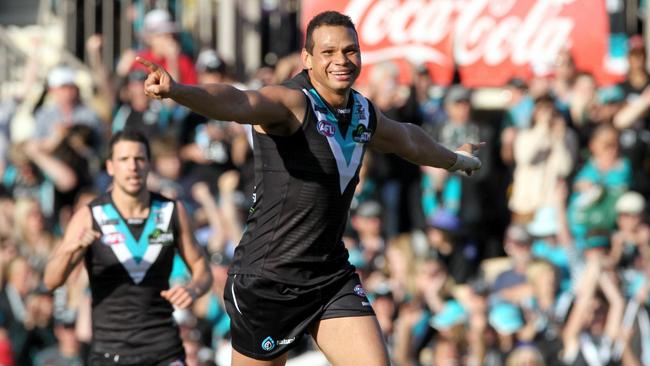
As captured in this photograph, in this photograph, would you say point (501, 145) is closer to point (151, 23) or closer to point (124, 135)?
point (151, 23)

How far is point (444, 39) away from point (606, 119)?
6.91ft

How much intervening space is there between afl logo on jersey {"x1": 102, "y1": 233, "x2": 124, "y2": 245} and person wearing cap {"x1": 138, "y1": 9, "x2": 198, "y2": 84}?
18.4 feet

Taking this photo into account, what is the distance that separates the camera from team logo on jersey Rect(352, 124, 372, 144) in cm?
730

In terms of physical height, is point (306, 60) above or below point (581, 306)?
above

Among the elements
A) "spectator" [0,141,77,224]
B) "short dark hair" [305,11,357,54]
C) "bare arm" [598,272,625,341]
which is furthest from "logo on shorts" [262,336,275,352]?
"spectator" [0,141,77,224]

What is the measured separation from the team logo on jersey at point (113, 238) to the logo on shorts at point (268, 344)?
1.88 meters

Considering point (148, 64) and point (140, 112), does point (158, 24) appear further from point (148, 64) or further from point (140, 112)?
point (148, 64)

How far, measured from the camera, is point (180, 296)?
8414mm

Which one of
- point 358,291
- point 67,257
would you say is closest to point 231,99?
point 358,291

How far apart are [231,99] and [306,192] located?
92cm

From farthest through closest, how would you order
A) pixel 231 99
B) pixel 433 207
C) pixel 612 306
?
pixel 433 207 < pixel 612 306 < pixel 231 99

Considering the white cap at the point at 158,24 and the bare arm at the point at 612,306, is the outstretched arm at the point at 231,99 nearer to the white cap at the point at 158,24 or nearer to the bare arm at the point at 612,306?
the bare arm at the point at 612,306

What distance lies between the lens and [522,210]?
1340 centimetres

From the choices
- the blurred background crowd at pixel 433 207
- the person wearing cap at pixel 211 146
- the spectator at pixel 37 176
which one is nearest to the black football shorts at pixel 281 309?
the blurred background crowd at pixel 433 207
